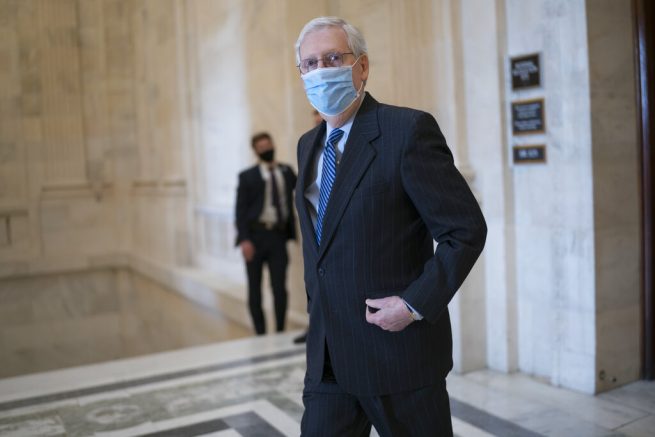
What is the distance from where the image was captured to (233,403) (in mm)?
4953

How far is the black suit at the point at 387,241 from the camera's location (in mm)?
2141

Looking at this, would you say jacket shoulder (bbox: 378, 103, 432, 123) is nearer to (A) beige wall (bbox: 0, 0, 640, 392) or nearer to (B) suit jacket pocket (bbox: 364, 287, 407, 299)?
(B) suit jacket pocket (bbox: 364, 287, 407, 299)

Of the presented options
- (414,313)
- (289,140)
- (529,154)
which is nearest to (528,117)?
(529,154)

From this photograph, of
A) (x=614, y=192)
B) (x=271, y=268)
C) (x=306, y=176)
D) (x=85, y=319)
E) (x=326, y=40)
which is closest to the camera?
(x=326, y=40)

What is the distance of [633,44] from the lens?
15.6ft

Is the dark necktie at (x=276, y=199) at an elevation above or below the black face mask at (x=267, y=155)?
below

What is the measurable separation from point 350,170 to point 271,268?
486 cm

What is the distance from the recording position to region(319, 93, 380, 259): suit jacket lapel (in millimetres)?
2232

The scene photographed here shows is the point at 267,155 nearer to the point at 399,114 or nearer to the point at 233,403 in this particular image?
the point at 233,403

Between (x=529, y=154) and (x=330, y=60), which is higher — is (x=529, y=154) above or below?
below

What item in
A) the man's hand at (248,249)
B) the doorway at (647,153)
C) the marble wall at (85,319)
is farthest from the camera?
the marble wall at (85,319)

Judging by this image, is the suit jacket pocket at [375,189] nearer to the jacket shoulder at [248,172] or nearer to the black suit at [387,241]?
the black suit at [387,241]

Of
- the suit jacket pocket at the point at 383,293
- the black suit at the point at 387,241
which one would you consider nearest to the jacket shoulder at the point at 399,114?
the black suit at the point at 387,241

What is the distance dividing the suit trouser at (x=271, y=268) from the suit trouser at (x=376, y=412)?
462cm
